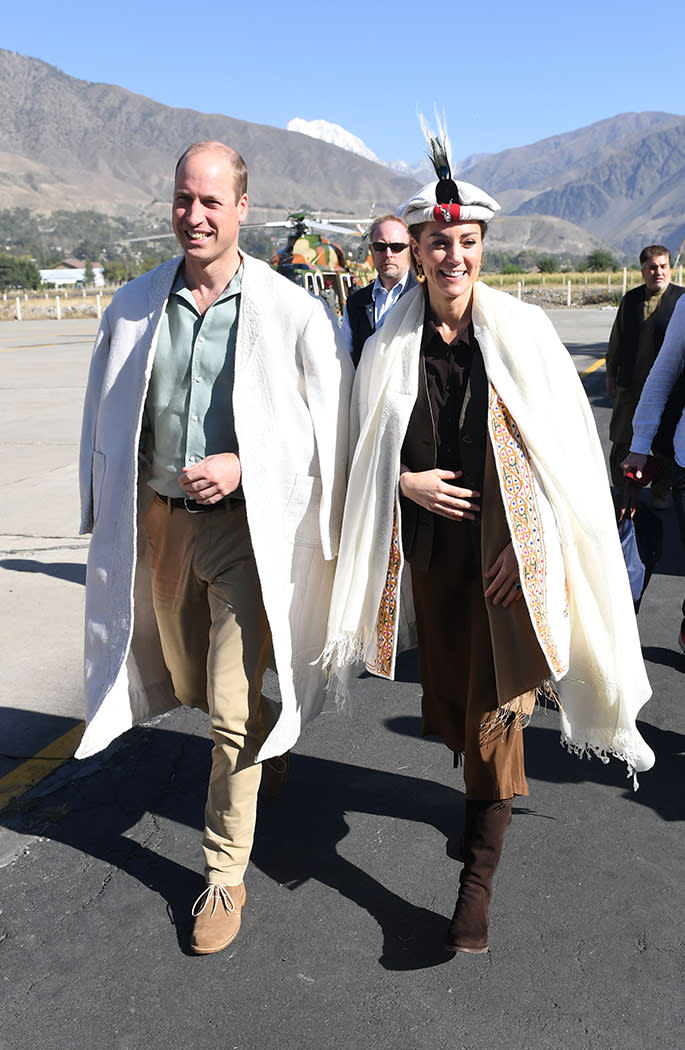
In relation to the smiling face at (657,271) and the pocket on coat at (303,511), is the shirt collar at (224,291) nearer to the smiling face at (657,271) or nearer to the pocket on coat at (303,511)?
the pocket on coat at (303,511)

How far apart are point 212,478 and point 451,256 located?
2.96ft

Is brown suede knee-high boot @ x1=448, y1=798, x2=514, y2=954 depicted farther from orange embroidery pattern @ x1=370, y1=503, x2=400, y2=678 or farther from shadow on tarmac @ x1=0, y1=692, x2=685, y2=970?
orange embroidery pattern @ x1=370, y1=503, x2=400, y2=678

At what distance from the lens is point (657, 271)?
7461 millimetres

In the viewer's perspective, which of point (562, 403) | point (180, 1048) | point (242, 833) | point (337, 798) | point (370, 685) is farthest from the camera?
point (370, 685)

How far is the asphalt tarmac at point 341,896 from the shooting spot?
2.58 meters

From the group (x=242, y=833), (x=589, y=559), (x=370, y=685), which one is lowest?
(x=370, y=685)

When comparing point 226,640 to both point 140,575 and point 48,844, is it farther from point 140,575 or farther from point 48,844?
point 48,844

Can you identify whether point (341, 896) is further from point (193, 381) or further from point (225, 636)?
point (193, 381)

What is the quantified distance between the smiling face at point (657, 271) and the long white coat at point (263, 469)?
5078 millimetres

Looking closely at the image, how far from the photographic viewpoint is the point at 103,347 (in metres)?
3.13

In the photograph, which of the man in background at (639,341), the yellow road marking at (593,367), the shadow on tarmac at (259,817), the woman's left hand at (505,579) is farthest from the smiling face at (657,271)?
the yellow road marking at (593,367)

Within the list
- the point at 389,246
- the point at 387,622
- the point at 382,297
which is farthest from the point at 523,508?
the point at 389,246

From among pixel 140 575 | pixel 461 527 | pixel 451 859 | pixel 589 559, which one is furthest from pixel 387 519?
pixel 451 859

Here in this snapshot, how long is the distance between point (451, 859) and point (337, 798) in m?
0.57
